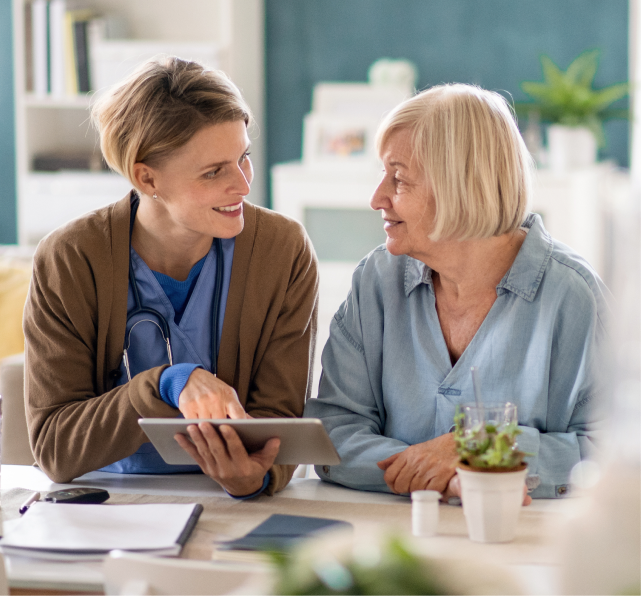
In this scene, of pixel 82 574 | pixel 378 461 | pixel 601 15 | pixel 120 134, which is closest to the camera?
pixel 82 574

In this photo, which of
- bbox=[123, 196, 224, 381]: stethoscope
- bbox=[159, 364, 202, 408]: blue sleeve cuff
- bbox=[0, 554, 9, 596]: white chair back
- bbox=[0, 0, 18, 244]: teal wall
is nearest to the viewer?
bbox=[0, 554, 9, 596]: white chair back

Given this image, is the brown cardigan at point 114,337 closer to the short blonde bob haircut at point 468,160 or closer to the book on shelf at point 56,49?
the short blonde bob haircut at point 468,160

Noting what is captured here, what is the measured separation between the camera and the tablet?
124 centimetres

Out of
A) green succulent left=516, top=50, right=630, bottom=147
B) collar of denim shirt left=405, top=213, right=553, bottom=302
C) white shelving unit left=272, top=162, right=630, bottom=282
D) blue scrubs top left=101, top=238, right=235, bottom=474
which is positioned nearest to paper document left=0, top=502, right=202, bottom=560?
blue scrubs top left=101, top=238, right=235, bottom=474

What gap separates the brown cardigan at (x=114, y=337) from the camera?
148 cm

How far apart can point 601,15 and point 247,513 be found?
11.8ft

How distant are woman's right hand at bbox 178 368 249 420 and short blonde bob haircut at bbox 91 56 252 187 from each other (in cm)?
46

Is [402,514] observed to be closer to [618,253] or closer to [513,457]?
[513,457]

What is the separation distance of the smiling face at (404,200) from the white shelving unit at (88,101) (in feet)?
7.96

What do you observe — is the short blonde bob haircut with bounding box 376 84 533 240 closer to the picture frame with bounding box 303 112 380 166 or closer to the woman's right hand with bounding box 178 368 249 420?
the woman's right hand with bounding box 178 368 249 420

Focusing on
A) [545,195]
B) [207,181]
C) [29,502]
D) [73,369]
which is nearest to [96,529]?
[29,502]

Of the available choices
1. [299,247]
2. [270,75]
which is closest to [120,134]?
[299,247]

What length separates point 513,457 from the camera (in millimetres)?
1104

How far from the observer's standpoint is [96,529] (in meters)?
1.16
